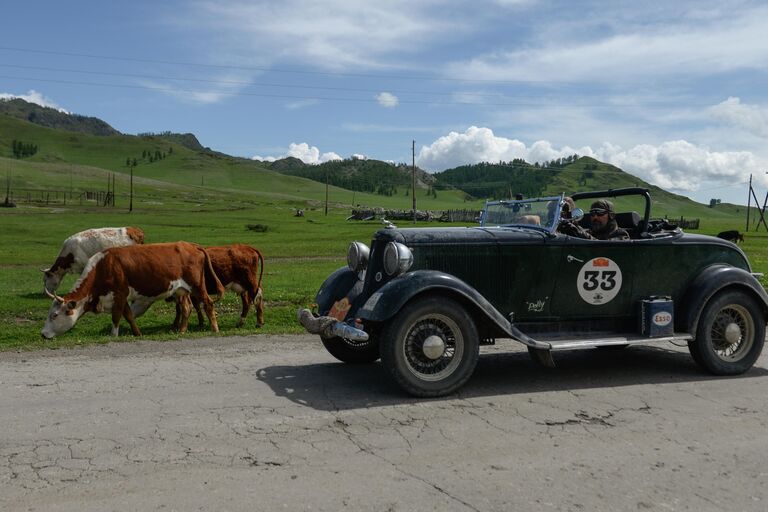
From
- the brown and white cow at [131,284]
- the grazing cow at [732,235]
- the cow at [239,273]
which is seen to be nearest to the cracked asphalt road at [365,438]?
the brown and white cow at [131,284]

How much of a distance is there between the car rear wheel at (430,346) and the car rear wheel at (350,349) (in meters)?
1.53

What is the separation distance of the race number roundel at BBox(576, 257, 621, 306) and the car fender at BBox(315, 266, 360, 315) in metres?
2.66

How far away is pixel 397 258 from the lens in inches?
269

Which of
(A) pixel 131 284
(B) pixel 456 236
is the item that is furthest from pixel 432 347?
(A) pixel 131 284

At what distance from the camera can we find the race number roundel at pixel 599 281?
24.9 feet

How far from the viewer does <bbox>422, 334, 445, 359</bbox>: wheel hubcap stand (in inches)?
262

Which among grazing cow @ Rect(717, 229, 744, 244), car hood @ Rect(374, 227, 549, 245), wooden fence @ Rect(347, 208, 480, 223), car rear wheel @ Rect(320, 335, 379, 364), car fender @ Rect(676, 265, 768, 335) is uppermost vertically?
wooden fence @ Rect(347, 208, 480, 223)

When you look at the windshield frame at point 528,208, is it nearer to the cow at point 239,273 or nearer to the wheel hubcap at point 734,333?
the wheel hubcap at point 734,333

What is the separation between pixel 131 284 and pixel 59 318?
3.86 ft

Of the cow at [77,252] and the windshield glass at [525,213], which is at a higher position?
the windshield glass at [525,213]

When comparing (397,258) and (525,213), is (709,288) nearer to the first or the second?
(525,213)

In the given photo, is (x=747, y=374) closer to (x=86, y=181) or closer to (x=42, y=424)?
(x=42, y=424)

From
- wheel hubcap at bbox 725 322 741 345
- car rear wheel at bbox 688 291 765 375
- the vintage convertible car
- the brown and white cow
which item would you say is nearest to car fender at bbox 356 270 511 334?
the vintage convertible car

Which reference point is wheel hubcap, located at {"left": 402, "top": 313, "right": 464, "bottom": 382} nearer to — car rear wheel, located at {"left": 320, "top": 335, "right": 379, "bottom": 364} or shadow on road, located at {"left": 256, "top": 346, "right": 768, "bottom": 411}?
shadow on road, located at {"left": 256, "top": 346, "right": 768, "bottom": 411}
